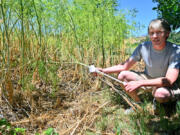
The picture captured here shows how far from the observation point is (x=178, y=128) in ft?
4.85

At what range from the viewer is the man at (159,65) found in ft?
5.21

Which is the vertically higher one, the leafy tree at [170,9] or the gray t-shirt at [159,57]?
the leafy tree at [170,9]

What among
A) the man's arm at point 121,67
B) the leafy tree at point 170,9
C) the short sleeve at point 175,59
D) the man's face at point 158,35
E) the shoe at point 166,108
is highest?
the leafy tree at point 170,9

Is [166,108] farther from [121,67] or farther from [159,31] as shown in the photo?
[159,31]

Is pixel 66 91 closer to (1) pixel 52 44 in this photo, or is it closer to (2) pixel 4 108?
(2) pixel 4 108

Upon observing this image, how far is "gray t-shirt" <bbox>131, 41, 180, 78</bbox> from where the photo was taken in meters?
1.65

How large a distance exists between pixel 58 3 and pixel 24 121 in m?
1.56

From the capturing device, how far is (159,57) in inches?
70.4

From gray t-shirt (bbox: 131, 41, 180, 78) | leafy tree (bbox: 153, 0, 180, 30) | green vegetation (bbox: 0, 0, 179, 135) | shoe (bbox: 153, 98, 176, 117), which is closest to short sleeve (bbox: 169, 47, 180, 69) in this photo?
gray t-shirt (bbox: 131, 41, 180, 78)

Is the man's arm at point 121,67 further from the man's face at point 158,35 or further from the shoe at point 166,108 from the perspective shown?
the shoe at point 166,108

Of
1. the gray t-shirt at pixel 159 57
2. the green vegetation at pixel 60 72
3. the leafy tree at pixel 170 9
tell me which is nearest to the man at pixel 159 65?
the gray t-shirt at pixel 159 57

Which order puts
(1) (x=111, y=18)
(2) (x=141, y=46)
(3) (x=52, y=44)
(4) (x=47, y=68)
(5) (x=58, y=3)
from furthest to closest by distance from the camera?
1. (3) (x=52, y=44)
2. (1) (x=111, y=18)
3. (5) (x=58, y=3)
4. (4) (x=47, y=68)
5. (2) (x=141, y=46)

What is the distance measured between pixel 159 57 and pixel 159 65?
9cm

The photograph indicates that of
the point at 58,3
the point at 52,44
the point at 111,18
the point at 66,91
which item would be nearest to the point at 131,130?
the point at 66,91
